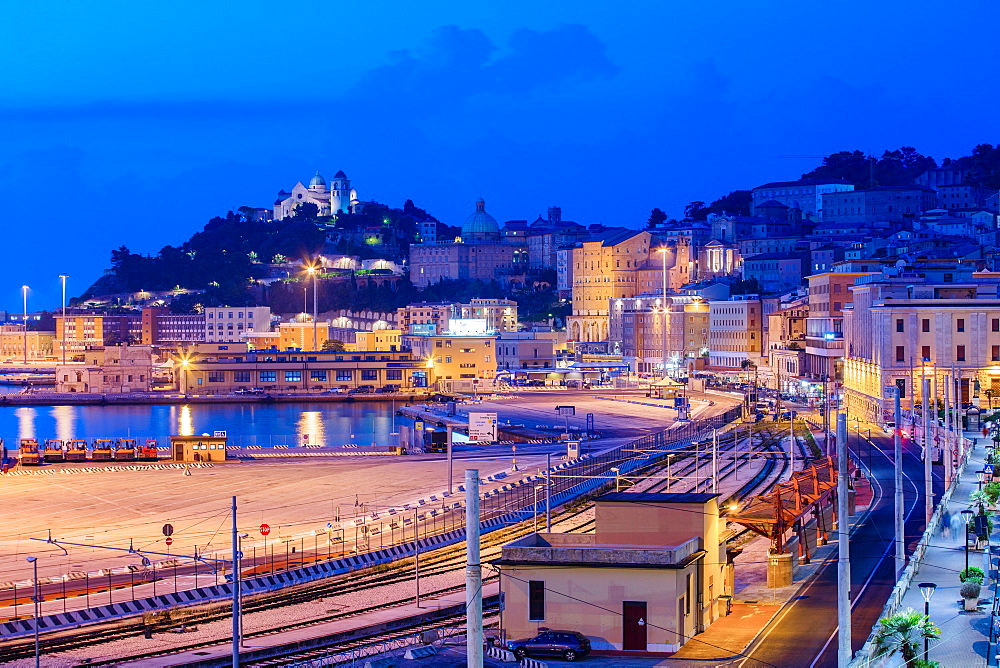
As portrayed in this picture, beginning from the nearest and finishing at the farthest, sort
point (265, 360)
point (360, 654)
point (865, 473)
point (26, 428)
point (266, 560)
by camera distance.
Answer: point (360, 654) → point (266, 560) → point (865, 473) → point (26, 428) → point (265, 360)

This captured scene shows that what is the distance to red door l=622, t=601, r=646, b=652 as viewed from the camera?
1639 cm

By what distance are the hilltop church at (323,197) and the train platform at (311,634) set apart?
15510 centimetres

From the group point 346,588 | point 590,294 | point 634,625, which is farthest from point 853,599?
point 590,294

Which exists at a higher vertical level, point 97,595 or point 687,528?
point 687,528

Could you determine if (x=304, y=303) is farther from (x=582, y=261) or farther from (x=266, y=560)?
(x=266, y=560)

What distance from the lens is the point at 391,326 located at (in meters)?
127

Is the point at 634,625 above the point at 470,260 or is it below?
below

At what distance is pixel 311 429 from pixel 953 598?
173 feet

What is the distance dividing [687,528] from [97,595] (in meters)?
9.83

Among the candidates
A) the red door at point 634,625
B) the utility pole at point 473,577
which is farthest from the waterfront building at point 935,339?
the utility pole at point 473,577

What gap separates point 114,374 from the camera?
96562 millimetres

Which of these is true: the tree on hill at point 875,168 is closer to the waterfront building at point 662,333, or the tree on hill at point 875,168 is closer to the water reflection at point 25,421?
the waterfront building at point 662,333

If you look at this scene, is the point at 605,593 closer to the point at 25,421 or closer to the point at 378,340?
the point at 25,421

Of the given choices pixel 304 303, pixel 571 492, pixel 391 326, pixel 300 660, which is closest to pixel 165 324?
pixel 304 303
